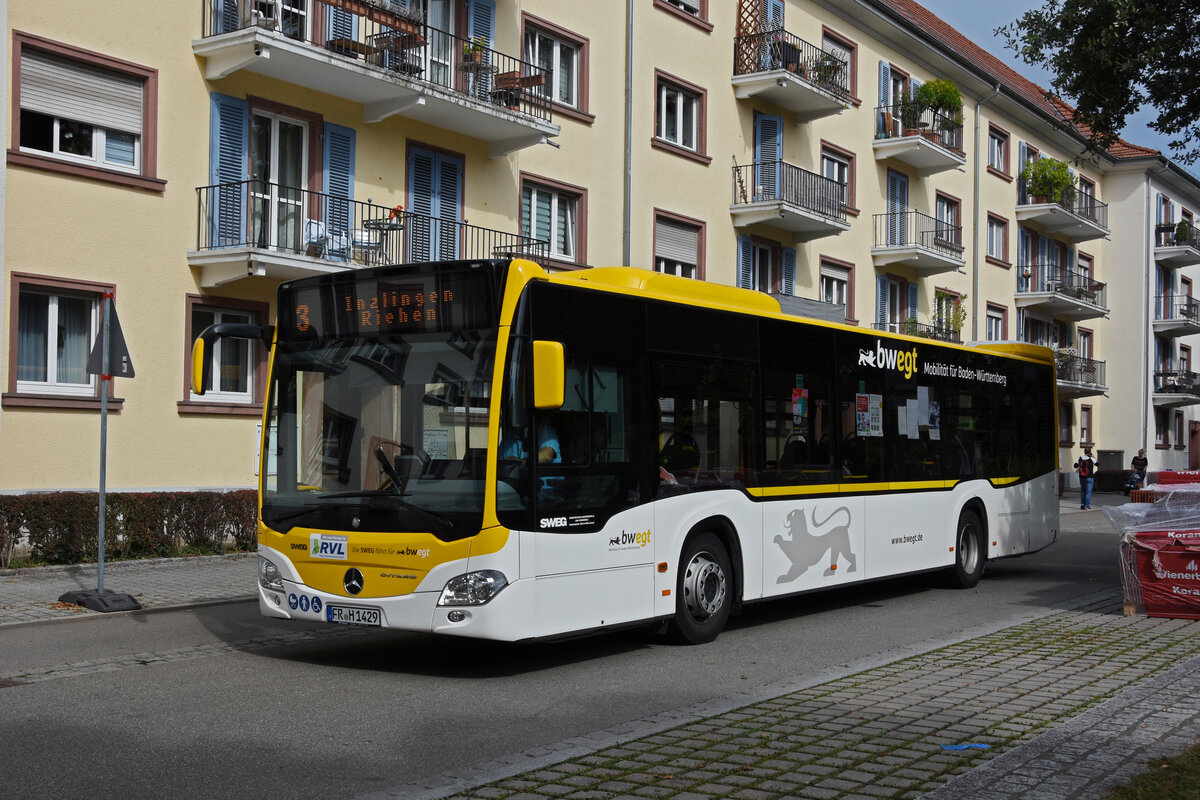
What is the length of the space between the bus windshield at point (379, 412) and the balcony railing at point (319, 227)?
8.87 meters

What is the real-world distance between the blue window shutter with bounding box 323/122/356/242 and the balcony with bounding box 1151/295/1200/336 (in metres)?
42.4

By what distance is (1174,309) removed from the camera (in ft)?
181

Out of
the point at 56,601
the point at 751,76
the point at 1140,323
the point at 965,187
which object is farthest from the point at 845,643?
the point at 1140,323

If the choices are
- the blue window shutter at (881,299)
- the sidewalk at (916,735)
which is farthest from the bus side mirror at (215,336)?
the blue window shutter at (881,299)

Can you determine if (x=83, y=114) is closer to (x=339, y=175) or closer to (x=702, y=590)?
(x=339, y=175)

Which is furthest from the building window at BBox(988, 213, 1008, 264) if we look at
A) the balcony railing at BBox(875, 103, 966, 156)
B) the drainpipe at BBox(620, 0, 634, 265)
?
the drainpipe at BBox(620, 0, 634, 265)

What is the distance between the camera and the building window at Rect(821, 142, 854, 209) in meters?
31.8

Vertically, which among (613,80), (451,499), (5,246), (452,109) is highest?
(613,80)

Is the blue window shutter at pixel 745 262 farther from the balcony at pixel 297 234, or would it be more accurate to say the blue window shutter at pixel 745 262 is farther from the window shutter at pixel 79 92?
the window shutter at pixel 79 92

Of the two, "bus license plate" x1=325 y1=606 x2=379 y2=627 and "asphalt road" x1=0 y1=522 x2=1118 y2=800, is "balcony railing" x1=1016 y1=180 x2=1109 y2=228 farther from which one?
"bus license plate" x1=325 y1=606 x2=379 y2=627

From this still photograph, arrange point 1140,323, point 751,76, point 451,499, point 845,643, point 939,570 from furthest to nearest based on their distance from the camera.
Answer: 1. point 1140,323
2. point 751,76
3. point 939,570
4. point 845,643
5. point 451,499

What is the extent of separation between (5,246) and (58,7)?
3190 mm

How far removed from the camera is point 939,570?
45.1 feet

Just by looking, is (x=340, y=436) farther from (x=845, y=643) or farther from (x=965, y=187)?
(x=965, y=187)
